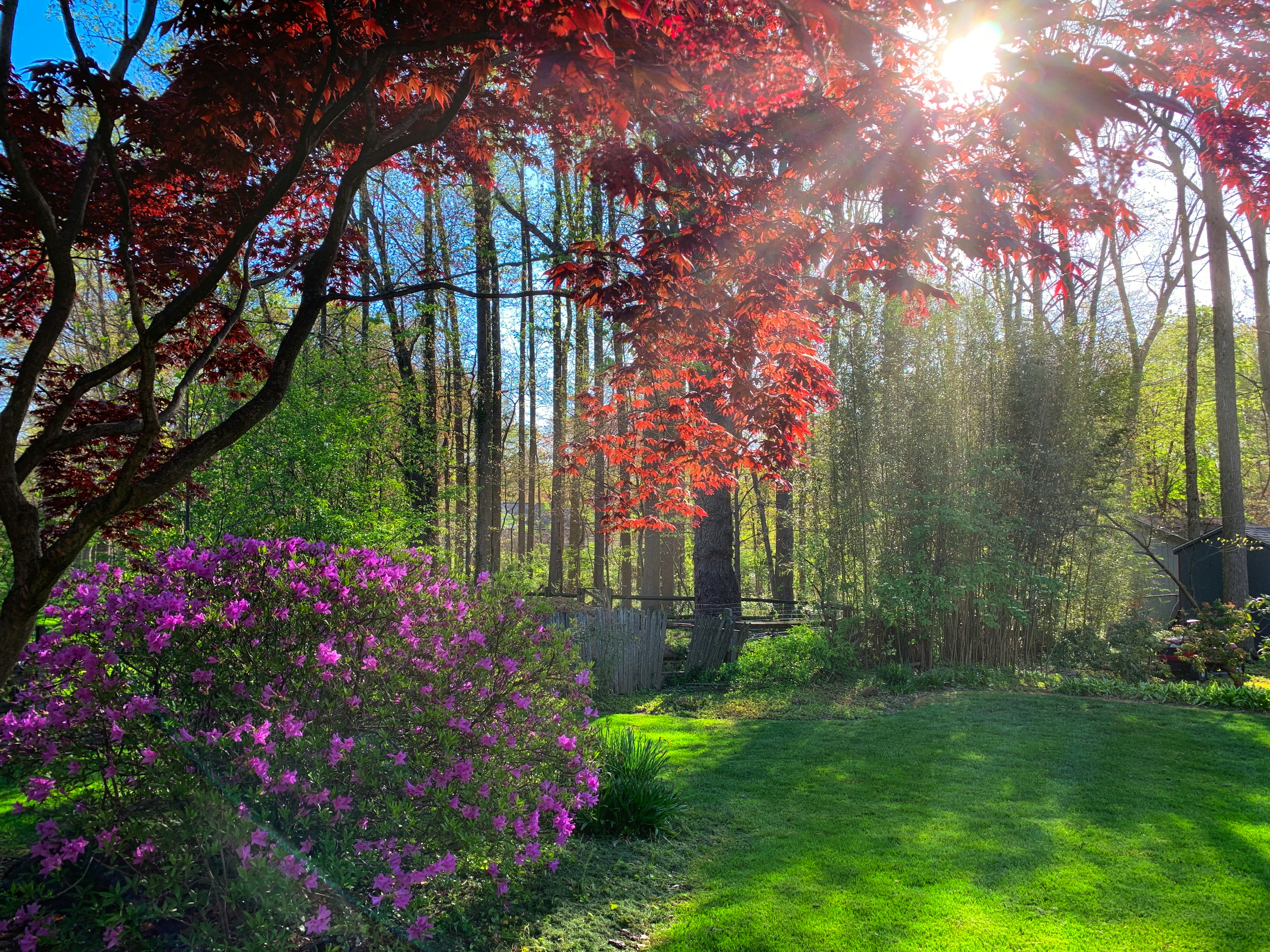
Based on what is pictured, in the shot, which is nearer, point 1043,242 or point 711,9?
point 1043,242

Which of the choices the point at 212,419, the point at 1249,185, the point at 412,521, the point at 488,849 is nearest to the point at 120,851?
the point at 488,849

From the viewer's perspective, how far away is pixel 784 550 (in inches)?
591

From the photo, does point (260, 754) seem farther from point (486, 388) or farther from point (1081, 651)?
point (486, 388)

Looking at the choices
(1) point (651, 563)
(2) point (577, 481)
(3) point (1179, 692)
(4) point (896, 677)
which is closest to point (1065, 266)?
(4) point (896, 677)

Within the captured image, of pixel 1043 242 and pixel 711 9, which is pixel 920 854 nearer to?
pixel 1043 242

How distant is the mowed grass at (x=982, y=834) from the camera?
3.04m

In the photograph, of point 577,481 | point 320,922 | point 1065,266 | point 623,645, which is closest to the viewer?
point 320,922

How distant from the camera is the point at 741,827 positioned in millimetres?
4266

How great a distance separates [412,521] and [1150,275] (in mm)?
Result: 18803

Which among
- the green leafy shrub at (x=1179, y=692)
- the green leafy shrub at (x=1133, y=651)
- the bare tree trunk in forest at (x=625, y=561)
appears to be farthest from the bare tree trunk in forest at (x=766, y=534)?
the green leafy shrub at (x=1179, y=692)

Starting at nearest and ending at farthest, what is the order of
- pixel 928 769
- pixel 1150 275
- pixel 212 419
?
pixel 928 769 → pixel 212 419 → pixel 1150 275

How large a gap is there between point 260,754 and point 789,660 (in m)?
7.47

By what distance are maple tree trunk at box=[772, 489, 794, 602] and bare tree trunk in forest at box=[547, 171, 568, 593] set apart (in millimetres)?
4480

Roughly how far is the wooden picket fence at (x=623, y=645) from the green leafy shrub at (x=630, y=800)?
4546mm
